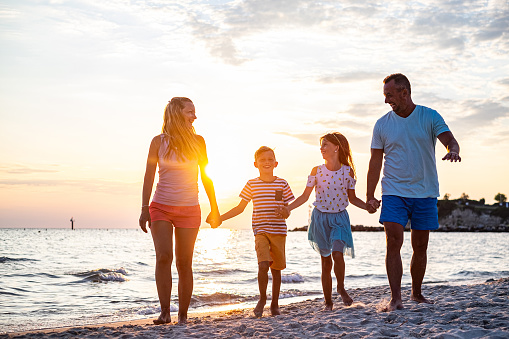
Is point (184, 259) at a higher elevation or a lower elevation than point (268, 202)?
lower

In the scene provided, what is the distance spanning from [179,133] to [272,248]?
1821mm

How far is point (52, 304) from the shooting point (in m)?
9.48

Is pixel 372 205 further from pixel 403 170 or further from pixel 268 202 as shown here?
pixel 268 202

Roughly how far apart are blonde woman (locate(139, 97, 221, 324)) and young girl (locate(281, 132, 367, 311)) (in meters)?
1.25

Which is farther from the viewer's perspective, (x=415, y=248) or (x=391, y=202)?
(x=415, y=248)

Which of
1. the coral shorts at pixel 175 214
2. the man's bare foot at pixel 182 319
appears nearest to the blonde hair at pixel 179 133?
the coral shorts at pixel 175 214

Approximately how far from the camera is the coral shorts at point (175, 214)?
489 centimetres

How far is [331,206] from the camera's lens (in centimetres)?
578

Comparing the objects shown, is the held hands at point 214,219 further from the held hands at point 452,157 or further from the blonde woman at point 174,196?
the held hands at point 452,157

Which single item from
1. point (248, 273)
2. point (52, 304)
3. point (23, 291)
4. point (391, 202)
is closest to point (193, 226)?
point (391, 202)

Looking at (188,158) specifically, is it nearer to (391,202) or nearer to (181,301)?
(181,301)

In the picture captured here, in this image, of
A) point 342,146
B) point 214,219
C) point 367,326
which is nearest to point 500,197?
point 342,146

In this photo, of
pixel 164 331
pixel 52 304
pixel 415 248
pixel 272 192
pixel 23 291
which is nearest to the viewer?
pixel 164 331

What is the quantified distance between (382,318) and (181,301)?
82.8 inches
